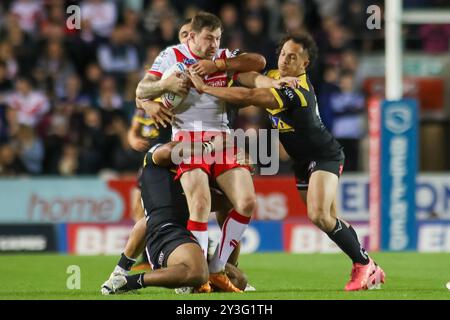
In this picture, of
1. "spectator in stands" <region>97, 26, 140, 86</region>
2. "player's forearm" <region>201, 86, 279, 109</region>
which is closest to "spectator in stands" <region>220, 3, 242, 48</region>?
"spectator in stands" <region>97, 26, 140, 86</region>

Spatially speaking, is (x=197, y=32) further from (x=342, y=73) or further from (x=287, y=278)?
(x=342, y=73)

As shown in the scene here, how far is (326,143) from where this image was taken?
9.40 metres

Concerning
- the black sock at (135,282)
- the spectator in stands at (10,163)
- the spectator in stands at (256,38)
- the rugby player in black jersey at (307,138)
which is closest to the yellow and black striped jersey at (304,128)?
the rugby player in black jersey at (307,138)

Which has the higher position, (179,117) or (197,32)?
(197,32)

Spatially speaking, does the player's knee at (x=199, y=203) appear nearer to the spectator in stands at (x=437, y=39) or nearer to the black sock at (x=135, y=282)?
the black sock at (x=135, y=282)

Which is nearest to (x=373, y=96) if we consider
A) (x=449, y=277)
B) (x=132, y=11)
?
(x=132, y=11)

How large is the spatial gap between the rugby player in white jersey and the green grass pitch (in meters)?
0.52

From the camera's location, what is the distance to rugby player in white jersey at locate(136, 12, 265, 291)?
337 inches

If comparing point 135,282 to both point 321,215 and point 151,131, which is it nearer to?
point 321,215

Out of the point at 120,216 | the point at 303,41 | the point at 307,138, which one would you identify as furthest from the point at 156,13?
the point at 307,138

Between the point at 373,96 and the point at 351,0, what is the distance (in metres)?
1.76

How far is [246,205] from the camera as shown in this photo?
8.65 m

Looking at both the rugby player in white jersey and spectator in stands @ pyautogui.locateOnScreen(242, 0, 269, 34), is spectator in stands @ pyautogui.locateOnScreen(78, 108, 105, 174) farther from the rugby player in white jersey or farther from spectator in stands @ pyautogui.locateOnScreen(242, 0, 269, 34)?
the rugby player in white jersey

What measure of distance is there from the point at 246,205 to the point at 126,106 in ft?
27.1
